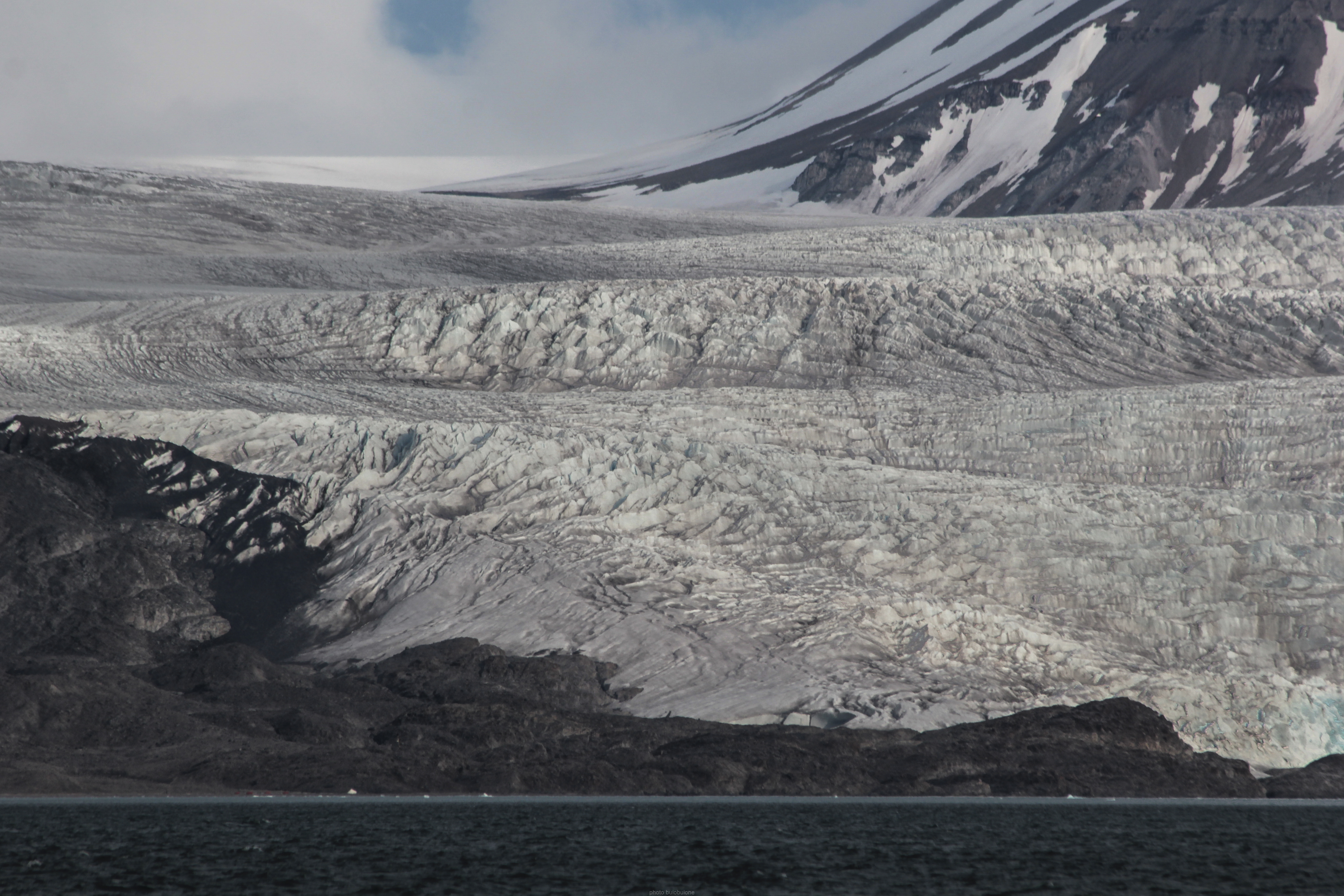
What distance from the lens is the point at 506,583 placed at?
Answer: 3381 cm

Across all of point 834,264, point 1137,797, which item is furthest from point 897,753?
point 834,264

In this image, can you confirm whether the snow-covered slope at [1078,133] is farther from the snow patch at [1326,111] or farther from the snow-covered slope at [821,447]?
the snow-covered slope at [821,447]

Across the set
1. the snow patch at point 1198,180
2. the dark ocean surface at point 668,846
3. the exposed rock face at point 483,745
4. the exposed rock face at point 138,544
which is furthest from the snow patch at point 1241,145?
the exposed rock face at point 138,544

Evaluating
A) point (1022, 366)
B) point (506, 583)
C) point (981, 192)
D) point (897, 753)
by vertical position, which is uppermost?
point (981, 192)

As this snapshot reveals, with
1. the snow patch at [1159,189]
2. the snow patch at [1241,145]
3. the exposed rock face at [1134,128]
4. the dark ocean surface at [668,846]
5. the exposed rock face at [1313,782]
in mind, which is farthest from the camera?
the snow patch at [1241,145]

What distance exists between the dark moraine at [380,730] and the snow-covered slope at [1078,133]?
75569 millimetres

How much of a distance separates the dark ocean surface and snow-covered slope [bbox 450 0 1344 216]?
253 ft

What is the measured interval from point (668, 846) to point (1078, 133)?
98.0 metres

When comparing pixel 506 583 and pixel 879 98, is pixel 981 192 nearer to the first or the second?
pixel 879 98

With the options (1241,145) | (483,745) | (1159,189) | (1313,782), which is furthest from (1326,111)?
(483,745)

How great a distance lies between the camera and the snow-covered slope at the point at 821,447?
32.1 meters

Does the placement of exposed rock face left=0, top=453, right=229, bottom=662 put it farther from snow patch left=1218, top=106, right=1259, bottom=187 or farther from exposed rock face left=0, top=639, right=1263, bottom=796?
snow patch left=1218, top=106, right=1259, bottom=187

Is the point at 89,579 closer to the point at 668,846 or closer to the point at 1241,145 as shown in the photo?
the point at 668,846

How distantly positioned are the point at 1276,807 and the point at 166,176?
5666cm
